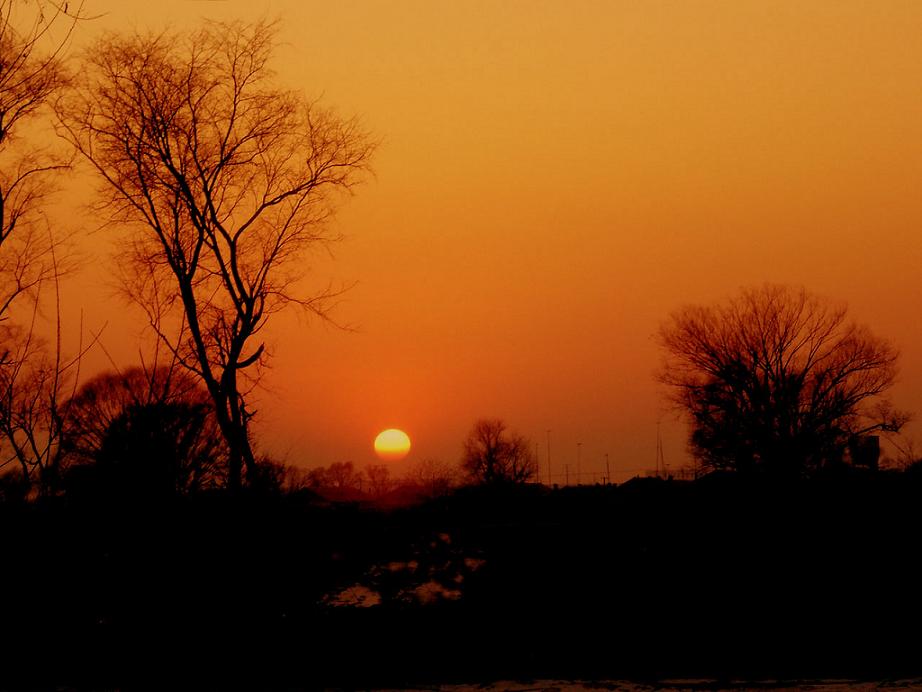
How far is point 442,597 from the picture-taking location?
14117 mm

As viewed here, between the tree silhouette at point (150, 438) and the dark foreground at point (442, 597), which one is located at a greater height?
the tree silhouette at point (150, 438)

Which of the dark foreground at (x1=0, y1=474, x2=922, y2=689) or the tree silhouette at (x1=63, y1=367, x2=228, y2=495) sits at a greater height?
the tree silhouette at (x1=63, y1=367, x2=228, y2=495)

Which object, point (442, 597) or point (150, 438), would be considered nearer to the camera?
point (150, 438)

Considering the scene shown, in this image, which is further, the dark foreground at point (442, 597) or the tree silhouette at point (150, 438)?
the dark foreground at point (442, 597)

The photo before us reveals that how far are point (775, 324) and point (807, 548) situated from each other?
53.4 meters

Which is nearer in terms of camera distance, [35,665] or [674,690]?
[674,690]

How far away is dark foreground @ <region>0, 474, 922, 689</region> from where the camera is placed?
13.0m

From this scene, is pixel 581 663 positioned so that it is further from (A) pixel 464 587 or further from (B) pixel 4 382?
(B) pixel 4 382

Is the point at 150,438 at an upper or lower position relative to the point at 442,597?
upper

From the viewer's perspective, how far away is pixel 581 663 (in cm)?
1298

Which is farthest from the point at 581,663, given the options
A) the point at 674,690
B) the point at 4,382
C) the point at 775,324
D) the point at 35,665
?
the point at 775,324

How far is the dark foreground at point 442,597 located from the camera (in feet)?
42.6

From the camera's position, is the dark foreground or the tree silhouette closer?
the tree silhouette

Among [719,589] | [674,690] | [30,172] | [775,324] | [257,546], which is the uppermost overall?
[775,324]
